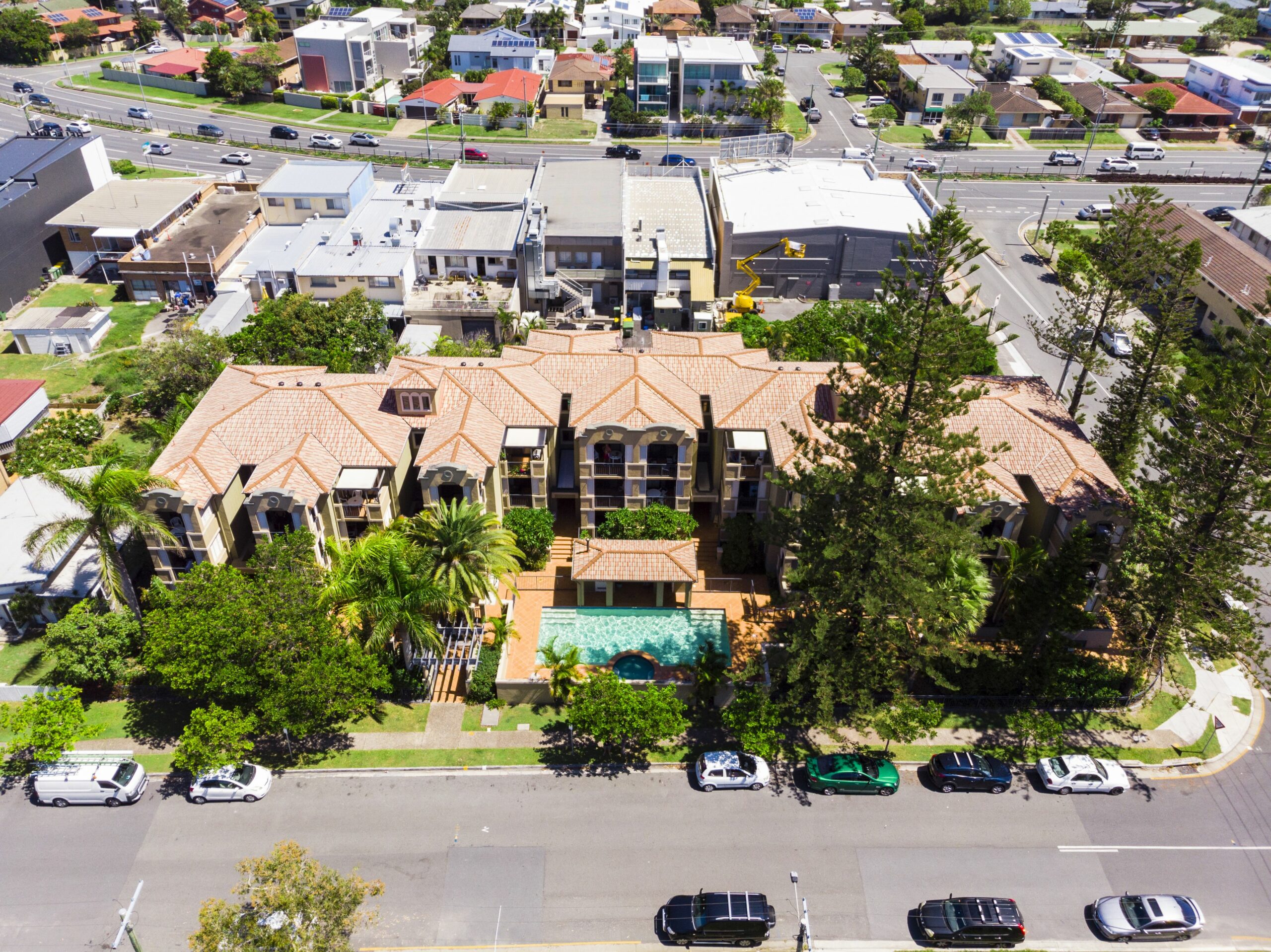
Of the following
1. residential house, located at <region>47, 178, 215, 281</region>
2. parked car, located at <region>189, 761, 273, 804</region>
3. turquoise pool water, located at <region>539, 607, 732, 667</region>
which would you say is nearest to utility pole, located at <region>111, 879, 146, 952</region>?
parked car, located at <region>189, 761, 273, 804</region>

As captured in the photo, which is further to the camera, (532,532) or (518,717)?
(532,532)

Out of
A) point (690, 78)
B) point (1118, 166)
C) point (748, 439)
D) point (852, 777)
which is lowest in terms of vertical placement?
point (852, 777)

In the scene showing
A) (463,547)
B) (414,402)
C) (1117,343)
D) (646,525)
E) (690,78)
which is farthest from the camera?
(690,78)

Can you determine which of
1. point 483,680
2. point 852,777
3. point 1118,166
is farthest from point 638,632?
point 1118,166

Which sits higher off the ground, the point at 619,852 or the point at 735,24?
the point at 735,24

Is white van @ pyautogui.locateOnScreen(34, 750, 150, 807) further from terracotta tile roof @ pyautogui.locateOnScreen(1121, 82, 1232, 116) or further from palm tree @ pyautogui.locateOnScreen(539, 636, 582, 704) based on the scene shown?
terracotta tile roof @ pyautogui.locateOnScreen(1121, 82, 1232, 116)

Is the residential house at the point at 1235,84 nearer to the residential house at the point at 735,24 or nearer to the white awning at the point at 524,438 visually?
the residential house at the point at 735,24

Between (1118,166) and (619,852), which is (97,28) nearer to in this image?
(1118,166)
